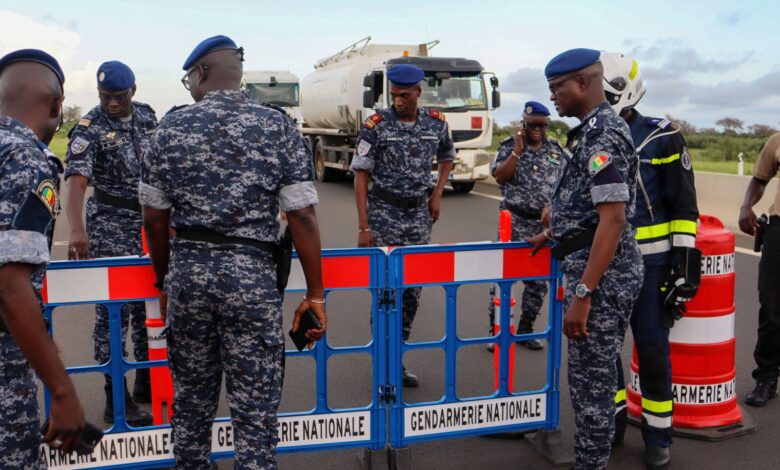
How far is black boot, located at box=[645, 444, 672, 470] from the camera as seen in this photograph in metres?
3.89

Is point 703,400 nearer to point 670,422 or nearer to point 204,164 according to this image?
point 670,422

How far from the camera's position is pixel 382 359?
377 centimetres

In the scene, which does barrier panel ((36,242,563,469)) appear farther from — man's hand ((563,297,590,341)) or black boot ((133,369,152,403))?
black boot ((133,369,152,403))

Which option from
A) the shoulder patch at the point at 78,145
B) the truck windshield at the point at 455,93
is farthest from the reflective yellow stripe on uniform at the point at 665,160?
the truck windshield at the point at 455,93

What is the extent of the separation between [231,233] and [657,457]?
8.39 feet

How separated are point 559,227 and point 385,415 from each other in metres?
1.30

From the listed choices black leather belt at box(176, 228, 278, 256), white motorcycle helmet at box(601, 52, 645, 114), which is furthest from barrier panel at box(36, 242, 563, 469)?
white motorcycle helmet at box(601, 52, 645, 114)

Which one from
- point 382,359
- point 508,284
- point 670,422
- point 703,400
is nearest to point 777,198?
point 703,400

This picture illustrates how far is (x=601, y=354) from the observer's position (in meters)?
3.44

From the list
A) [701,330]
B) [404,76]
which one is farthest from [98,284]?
[701,330]

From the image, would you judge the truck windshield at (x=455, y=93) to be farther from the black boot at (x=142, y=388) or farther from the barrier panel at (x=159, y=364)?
the barrier panel at (x=159, y=364)

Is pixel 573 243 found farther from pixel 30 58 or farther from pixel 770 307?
pixel 30 58

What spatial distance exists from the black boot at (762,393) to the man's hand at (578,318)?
6.78ft

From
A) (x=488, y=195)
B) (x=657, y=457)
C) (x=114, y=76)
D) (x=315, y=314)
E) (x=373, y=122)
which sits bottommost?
(x=657, y=457)
